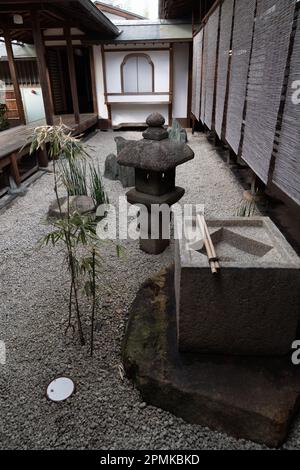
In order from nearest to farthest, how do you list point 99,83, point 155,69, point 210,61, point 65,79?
point 210,61, point 155,69, point 99,83, point 65,79

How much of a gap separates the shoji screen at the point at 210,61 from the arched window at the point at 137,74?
14.0ft

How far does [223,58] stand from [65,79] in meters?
9.30

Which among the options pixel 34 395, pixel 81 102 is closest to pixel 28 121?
pixel 81 102

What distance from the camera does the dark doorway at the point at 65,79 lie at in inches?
482

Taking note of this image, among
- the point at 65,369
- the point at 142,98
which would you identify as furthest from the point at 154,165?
the point at 142,98

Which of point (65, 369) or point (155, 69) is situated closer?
point (65, 369)

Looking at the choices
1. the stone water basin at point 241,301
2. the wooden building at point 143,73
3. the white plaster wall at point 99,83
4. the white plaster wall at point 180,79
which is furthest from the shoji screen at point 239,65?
the white plaster wall at point 99,83

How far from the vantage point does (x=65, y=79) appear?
513 inches

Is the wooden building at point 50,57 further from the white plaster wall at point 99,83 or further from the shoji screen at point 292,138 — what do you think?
the shoji screen at point 292,138

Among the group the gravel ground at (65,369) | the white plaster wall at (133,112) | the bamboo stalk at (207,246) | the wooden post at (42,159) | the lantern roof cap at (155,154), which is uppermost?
the lantern roof cap at (155,154)

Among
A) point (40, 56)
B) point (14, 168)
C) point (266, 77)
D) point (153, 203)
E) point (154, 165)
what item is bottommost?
point (14, 168)

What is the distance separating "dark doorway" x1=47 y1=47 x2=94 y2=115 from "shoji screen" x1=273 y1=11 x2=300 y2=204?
11331 millimetres

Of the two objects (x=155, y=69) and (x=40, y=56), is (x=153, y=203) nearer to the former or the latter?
(x=40, y=56)

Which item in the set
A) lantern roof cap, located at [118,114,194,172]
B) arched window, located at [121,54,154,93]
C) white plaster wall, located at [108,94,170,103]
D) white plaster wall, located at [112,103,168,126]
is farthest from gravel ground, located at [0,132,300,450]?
arched window, located at [121,54,154,93]
